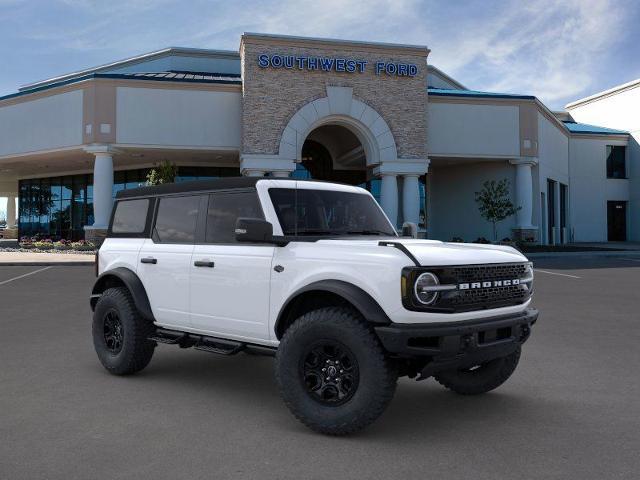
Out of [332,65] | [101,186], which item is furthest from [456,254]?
[101,186]

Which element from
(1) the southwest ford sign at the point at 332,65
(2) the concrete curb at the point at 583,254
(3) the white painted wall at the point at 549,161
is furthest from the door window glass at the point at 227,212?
(3) the white painted wall at the point at 549,161

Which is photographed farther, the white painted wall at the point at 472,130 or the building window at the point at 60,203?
the building window at the point at 60,203

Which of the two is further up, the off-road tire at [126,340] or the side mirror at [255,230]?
the side mirror at [255,230]

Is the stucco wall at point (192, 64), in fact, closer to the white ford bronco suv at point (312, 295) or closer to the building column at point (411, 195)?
the building column at point (411, 195)

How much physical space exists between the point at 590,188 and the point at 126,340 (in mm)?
44229

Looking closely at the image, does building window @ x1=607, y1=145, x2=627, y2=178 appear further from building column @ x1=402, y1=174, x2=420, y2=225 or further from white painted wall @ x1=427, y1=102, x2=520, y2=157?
building column @ x1=402, y1=174, x2=420, y2=225

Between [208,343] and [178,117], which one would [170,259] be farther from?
[178,117]

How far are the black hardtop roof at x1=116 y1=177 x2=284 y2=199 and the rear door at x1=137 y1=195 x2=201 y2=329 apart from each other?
0.08 m

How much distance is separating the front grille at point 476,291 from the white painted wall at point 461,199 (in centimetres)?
3004

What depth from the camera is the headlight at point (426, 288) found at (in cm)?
416

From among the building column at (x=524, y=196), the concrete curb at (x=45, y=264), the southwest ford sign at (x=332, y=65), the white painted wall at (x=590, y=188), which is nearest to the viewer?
the concrete curb at (x=45, y=264)

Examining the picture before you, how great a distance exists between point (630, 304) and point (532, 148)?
2277 centimetres

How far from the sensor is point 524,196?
33062 millimetres

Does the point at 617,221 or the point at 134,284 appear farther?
the point at 617,221
